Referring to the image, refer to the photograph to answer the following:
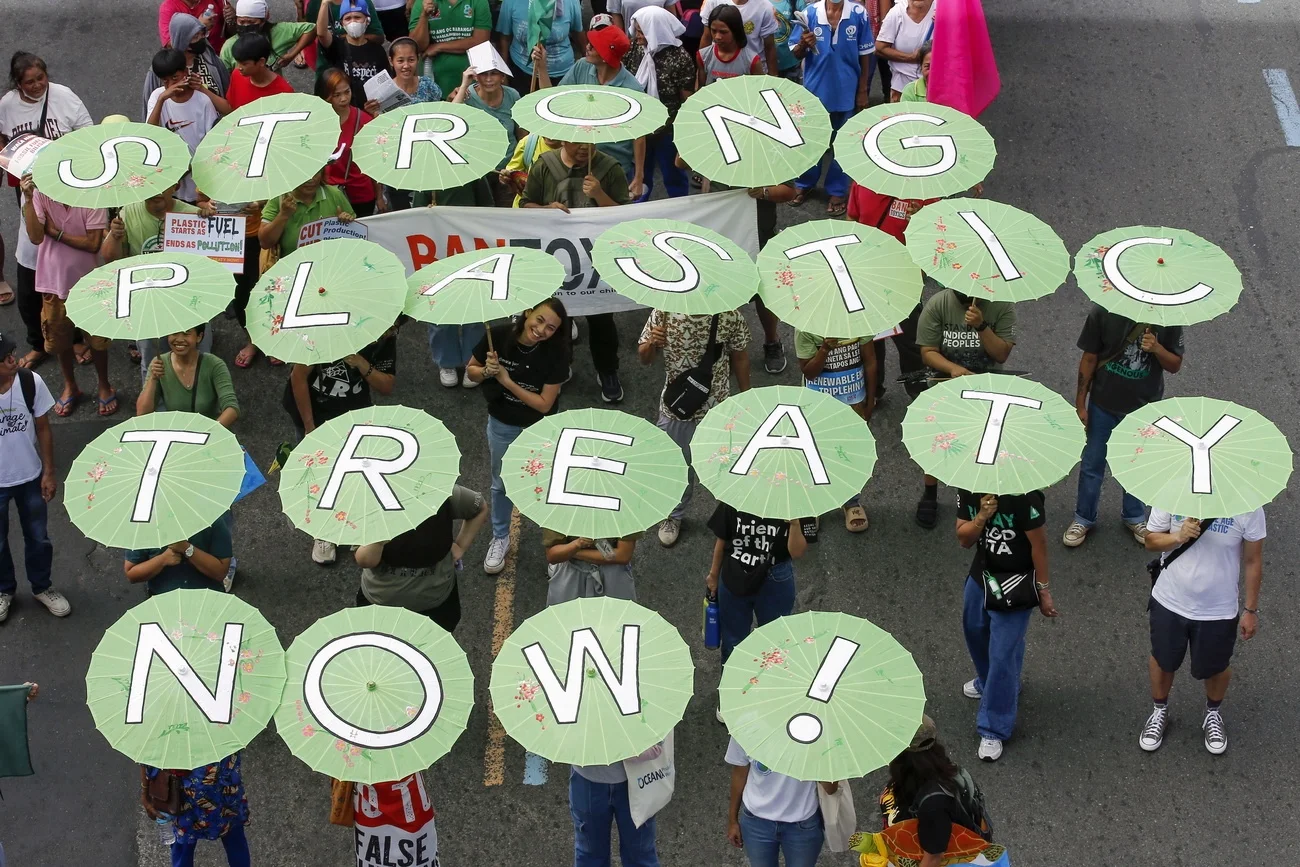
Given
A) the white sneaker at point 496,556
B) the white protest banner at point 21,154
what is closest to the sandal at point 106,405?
the white protest banner at point 21,154

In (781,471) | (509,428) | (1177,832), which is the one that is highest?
(781,471)

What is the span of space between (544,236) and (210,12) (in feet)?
13.6

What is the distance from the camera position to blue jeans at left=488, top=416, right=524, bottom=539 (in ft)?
31.8

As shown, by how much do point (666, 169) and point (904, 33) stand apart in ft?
7.42

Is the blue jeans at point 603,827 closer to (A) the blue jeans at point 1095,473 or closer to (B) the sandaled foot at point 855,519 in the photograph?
(B) the sandaled foot at point 855,519

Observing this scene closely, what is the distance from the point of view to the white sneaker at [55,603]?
9.99 metres

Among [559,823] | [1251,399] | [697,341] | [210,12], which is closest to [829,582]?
[697,341]

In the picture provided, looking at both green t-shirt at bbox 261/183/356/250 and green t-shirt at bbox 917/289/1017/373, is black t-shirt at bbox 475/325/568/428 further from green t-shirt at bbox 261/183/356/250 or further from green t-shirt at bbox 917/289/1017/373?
green t-shirt at bbox 917/289/1017/373

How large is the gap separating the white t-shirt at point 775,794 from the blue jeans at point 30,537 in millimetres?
4957

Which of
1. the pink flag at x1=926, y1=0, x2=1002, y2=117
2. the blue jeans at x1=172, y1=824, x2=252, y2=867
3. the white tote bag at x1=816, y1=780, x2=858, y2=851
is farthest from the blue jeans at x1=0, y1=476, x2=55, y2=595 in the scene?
the pink flag at x1=926, y1=0, x2=1002, y2=117

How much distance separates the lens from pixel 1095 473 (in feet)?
33.6

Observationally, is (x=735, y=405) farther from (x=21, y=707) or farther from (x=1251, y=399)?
(x=1251, y=399)

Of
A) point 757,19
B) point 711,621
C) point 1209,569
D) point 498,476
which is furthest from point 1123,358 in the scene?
point 757,19

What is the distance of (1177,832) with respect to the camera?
337 inches
